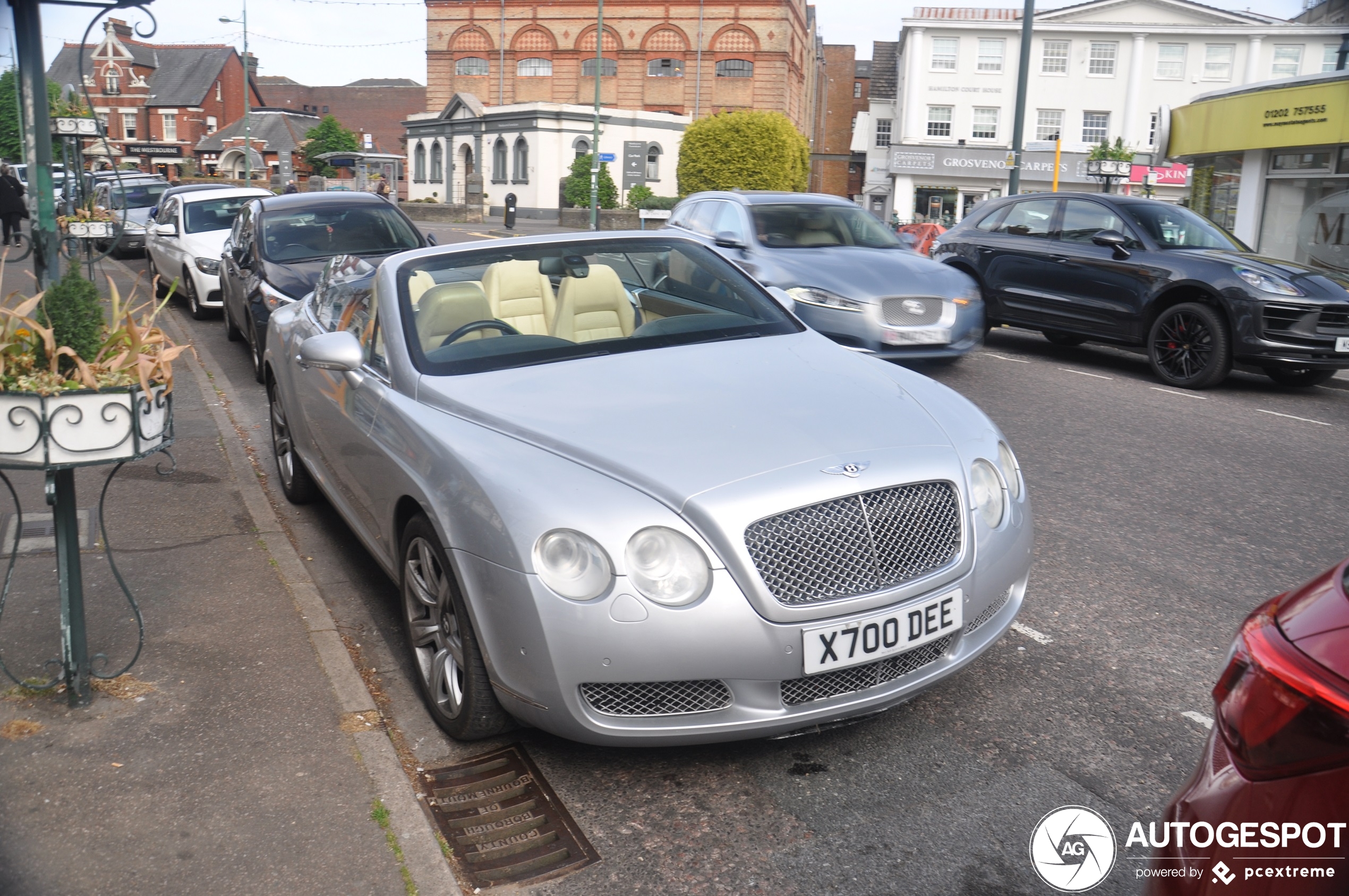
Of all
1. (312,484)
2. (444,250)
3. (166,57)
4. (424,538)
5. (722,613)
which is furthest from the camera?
(166,57)

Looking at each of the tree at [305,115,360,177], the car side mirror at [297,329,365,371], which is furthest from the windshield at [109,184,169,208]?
the tree at [305,115,360,177]

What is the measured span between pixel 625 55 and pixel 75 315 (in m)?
70.4

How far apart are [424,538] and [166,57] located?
108 metres

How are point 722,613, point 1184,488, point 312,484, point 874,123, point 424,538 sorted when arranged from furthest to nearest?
1. point 874,123
2. point 1184,488
3. point 312,484
4. point 424,538
5. point 722,613

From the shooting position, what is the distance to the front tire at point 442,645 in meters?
3.47

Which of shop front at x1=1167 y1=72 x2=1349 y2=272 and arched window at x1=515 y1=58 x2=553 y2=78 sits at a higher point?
arched window at x1=515 y1=58 x2=553 y2=78

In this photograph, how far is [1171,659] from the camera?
14.2 ft

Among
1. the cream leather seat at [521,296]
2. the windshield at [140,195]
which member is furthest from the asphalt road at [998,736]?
the windshield at [140,195]

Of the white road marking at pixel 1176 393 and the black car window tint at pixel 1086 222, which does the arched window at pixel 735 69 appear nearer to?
the black car window tint at pixel 1086 222

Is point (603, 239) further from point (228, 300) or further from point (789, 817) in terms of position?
point (228, 300)

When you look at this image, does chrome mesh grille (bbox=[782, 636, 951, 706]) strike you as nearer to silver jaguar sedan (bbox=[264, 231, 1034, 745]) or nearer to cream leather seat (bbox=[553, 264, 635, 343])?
silver jaguar sedan (bbox=[264, 231, 1034, 745])

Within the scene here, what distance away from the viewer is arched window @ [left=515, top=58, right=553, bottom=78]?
234 feet

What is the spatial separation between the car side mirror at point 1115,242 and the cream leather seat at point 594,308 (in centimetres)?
771

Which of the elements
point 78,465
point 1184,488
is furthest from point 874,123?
point 78,465
